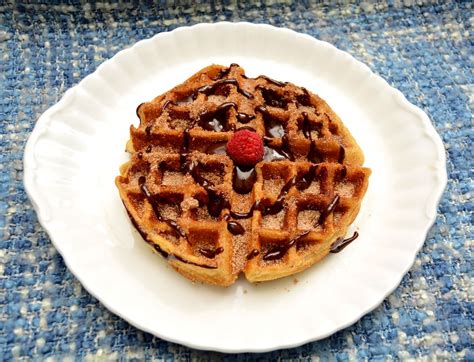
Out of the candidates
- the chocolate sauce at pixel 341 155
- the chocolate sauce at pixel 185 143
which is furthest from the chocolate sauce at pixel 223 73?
the chocolate sauce at pixel 341 155

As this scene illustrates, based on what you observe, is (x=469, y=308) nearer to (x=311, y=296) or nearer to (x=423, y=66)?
(x=311, y=296)

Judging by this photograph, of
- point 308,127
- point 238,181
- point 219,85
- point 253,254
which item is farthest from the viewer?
point 219,85

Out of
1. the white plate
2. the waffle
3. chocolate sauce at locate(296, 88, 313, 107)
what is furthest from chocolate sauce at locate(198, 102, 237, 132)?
the white plate

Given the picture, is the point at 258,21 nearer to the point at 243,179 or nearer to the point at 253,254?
the point at 243,179

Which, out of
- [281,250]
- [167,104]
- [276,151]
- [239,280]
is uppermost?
[167,104]

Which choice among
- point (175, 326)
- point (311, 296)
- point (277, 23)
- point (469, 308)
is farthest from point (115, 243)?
point (277, 23)

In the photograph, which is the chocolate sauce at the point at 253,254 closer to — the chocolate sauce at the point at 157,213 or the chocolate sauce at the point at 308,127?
the chocolate sauce at the point at 157,213

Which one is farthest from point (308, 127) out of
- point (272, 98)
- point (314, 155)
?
point (272, 98)
